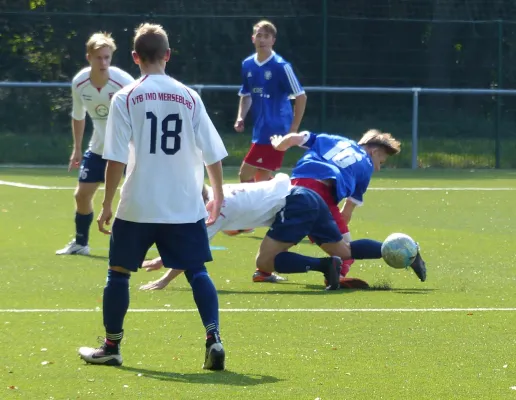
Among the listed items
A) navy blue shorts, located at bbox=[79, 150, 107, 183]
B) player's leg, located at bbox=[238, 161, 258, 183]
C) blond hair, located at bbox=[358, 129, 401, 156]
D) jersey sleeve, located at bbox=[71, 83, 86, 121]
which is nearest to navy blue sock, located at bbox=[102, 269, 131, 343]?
blond hair, located at bbox=[358, 129, 401, 156]

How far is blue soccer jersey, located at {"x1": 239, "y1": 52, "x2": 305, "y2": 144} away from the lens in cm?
1395

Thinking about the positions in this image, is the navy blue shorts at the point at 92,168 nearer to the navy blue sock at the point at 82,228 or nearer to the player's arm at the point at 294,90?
the navy blue sock at the point at 82,228

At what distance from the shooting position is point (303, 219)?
31.3ft

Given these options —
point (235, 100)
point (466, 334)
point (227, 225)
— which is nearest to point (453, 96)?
point (235, 100)

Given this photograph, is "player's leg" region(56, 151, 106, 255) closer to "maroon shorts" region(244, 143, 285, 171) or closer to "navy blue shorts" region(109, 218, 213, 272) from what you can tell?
"maroon shorts" region(244, 143, 285, 171)

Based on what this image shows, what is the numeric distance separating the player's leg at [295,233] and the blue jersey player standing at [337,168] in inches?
1.7

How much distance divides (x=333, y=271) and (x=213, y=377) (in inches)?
123

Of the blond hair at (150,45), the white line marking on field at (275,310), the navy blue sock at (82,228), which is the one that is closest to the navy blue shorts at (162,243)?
the blond hair at (150,45)

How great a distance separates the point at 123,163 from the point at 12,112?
18.0 meters

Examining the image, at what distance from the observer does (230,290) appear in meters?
9.42

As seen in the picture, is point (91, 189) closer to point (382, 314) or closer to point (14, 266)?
point (14, 266)

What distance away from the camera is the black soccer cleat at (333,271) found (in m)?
9.42

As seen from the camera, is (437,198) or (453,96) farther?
(453,96)

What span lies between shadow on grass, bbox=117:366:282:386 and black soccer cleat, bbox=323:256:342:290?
2.94 m
